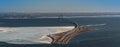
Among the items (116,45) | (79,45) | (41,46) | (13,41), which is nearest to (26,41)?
(13,41)

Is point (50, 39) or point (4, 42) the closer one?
point (4, 42)

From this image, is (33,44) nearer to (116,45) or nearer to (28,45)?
(28,45)

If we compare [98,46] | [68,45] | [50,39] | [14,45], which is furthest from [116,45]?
[14,45]

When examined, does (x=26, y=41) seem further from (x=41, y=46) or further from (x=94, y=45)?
(x=94, y=45)

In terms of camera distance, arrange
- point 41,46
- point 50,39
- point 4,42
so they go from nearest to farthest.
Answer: point 41,46 → point 4,42 → point 50,39

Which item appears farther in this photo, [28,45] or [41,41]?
[41,41]

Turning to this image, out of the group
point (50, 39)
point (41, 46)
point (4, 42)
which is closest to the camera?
point (41, 46)

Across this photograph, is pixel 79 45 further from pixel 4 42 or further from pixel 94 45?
pixel 4 42
